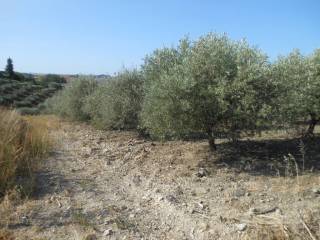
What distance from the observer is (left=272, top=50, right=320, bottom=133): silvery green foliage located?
8.91 metres

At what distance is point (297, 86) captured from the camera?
35.1 ft

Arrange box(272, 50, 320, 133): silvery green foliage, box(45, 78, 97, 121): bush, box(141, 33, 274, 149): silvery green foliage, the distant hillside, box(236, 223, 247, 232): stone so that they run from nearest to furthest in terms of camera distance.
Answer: box(236, 223, 247, 232): stone, box(141, 33, 274, 149): silvery green foliage, box(272, 50, 320, 133): silvery green foliage, box(45, 78, 97, 121): bush, the distant hillside

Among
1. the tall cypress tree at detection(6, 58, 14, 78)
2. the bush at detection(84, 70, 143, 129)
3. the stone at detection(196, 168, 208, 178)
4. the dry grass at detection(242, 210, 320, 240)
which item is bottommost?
the dry grass at detection(242, 210, 320, 240)

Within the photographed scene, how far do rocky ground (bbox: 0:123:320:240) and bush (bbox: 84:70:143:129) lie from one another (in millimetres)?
5336

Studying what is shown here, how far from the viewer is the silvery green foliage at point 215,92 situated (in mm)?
8312

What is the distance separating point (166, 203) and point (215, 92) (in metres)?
2.80

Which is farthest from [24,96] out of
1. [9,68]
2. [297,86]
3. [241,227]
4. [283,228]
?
[283,228]

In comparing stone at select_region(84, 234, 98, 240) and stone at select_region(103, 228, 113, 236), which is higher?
stone at select_region(103, 228, 113, 236)

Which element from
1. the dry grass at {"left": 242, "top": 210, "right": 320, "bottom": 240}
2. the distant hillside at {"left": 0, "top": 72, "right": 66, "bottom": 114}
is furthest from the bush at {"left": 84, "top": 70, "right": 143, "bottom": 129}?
the distant hillside at {"left": 0, "top": 72, "right": 66, "bottom": 114}

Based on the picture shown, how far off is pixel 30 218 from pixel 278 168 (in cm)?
494

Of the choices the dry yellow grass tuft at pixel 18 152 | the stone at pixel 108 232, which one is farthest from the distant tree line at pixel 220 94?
the stone at pixel 108 232

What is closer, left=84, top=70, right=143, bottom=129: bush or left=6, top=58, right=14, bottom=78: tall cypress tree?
left=84, top=70, right=143, bottom=129: bush

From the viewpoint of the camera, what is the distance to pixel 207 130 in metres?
9.34

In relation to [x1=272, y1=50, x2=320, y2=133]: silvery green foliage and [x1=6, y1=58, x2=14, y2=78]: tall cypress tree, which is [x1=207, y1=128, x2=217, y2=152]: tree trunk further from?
[x1=6, y1=58, x2=14, y2=78]: tall cypress tree
